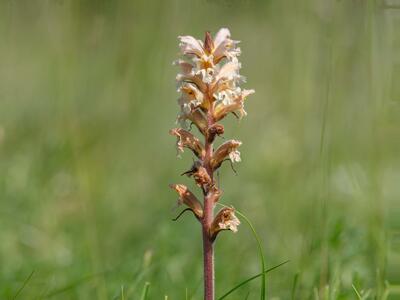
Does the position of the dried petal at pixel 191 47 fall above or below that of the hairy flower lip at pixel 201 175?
above

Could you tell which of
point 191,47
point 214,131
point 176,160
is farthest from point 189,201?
point 176,160

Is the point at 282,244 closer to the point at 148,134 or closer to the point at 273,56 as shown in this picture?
the point at 148,134

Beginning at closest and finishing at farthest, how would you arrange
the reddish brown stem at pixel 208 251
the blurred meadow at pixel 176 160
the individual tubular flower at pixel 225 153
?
1. the reddish brown stem at pixel 208 251
2. the individual tubular flower at pixel 225 153
3. the blurred meadow at pixel 176 160

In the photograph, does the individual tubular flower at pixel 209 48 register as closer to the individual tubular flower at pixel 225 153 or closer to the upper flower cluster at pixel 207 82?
the upper flower cluster at pixel 207 82

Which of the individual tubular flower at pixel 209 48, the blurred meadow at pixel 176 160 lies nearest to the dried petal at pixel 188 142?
the individual tubular flower at pixel 209 48

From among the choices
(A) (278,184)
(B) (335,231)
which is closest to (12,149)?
(A) (278,184)

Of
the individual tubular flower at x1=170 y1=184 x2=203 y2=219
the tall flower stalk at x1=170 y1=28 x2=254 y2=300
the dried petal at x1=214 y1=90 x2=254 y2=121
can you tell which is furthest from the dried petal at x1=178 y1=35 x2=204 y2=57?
the individual tubular flower at x1=170 y1=184 x2=203 y2=219

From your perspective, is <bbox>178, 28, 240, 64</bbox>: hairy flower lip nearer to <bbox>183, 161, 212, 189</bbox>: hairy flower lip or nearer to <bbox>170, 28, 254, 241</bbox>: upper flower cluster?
<bbox>170, 28, 254, 241</bbox>: upper flower cluster
